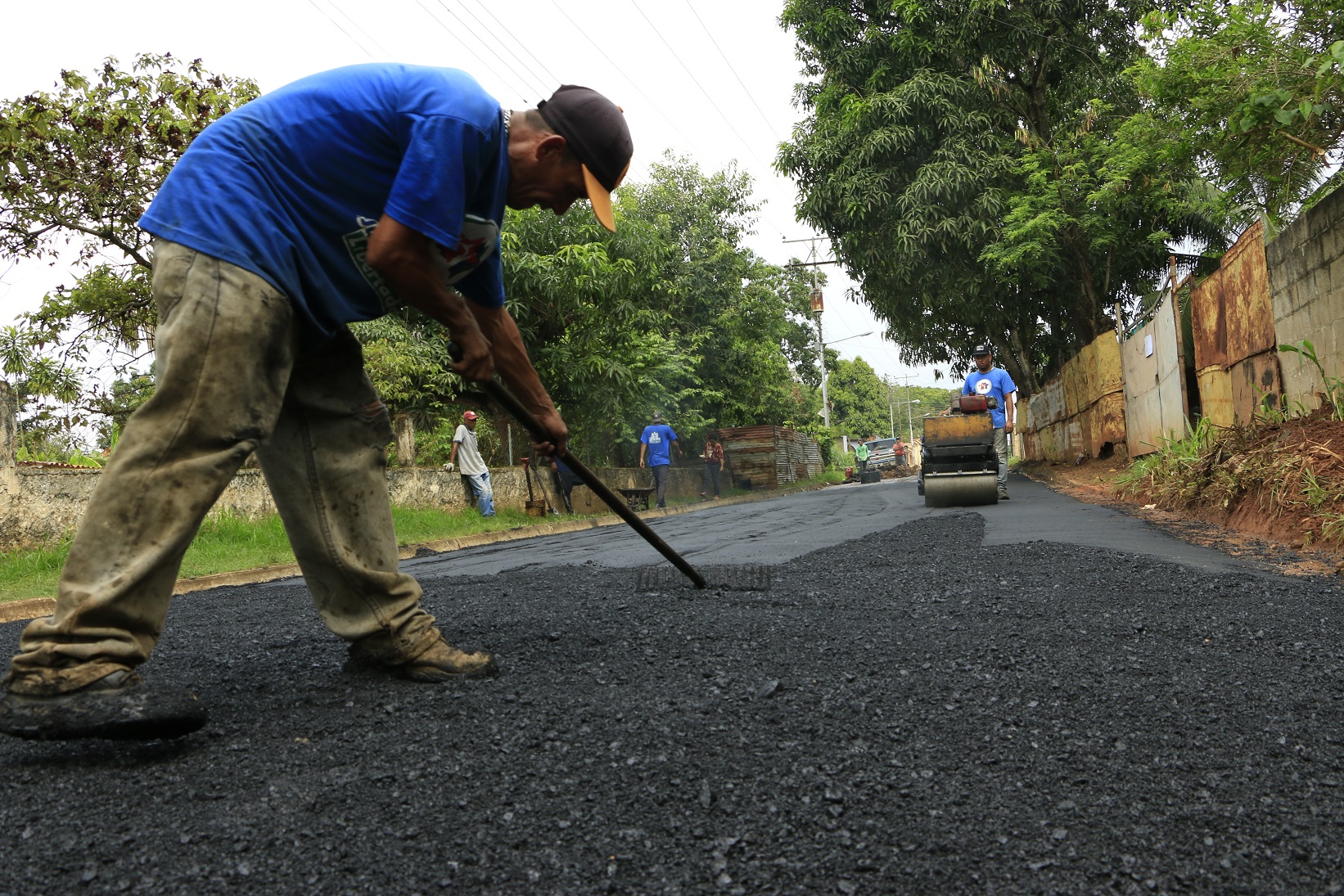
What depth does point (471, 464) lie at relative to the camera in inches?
455

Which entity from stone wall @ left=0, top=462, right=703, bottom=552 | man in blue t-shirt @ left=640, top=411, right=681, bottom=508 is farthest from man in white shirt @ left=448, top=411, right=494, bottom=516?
man in blue t-shirt @ left=640, top=411, right=681, bottom=508

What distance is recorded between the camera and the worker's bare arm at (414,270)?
1982 mm

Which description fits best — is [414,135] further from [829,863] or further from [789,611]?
[789,611]

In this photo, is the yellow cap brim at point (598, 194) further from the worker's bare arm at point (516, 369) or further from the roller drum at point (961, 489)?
the roller drum at point (961, 489)

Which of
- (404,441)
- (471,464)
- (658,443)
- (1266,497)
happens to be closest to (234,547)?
(404,441)

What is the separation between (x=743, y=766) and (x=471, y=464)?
33.4ft

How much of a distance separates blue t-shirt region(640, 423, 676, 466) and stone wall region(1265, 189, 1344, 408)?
9.35 m

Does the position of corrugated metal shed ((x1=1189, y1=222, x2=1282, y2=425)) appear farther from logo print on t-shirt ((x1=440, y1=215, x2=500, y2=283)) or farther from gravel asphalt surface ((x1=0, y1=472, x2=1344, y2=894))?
logo print on t-shirt ((x1=440, y1=215, x2=500, y2=283))

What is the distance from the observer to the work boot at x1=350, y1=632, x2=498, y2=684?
7.64ft

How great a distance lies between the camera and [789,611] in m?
3.19

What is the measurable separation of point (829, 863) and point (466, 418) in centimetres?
1068

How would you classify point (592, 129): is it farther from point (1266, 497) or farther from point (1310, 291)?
point (1310, 291)

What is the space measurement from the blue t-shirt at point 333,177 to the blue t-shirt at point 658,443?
1305 cm

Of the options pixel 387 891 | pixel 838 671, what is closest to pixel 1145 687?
pixel 838 671
